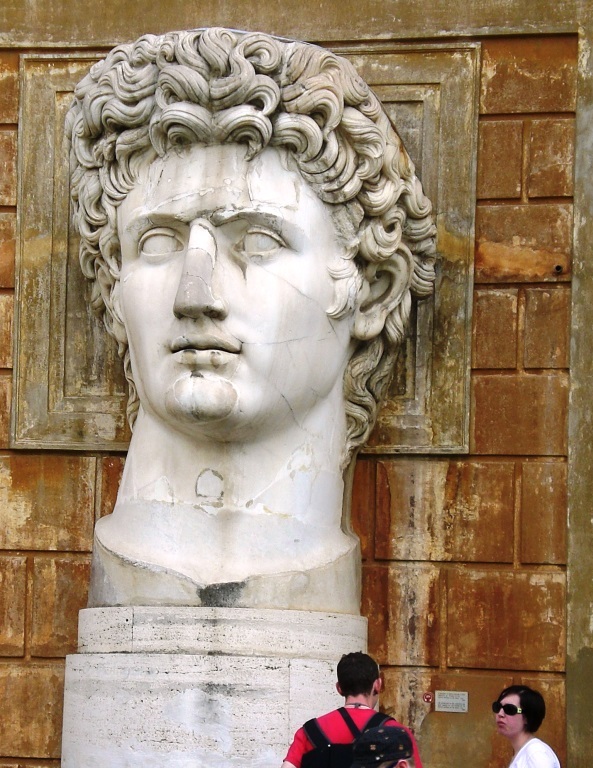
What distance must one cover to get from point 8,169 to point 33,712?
102 inches

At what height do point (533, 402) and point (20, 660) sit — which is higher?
point (533, 402)

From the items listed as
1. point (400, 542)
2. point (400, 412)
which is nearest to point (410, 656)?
point (400, 542)

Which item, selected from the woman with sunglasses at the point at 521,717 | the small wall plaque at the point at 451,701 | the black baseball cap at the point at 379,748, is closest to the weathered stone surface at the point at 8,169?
the small wall plaque at the point at 451,701

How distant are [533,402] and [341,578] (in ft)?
4.18

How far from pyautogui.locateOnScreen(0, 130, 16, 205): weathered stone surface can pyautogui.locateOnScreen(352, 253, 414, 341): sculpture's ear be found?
1878 millimetres

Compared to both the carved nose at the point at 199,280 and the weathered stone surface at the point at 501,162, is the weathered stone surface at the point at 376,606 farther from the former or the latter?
the weathered stone surface at the point at 501,162

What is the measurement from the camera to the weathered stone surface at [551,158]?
389 inches

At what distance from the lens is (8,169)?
1025 centimetres

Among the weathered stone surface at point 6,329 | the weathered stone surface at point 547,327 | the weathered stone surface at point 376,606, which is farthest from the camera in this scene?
the weathered stone surface at point 6,329

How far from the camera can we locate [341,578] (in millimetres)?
9234

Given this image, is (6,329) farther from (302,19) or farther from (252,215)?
(302,19)

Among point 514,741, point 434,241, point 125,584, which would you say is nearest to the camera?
point 514,741

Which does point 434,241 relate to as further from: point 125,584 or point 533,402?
point 125,584

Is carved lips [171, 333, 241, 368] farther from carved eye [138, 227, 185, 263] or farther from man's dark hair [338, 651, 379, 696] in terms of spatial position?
man's dark hair [338, 651, 379, 696]
